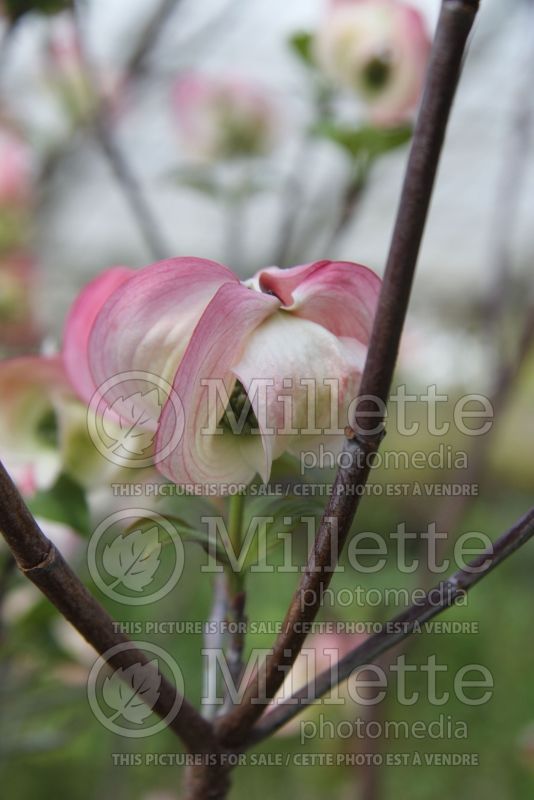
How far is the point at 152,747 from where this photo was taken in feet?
3.88

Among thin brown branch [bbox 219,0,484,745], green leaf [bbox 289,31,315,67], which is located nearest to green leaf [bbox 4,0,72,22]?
green leaf [bbox 289,31,315,67]

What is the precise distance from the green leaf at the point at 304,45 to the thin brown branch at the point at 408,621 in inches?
15.7

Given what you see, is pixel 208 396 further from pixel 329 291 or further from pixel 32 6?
pixel 32 6

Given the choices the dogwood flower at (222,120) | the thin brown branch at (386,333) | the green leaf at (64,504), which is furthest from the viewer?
the dogwood flower at (222,120)

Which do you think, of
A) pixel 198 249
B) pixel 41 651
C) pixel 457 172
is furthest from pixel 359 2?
pixel 198 249

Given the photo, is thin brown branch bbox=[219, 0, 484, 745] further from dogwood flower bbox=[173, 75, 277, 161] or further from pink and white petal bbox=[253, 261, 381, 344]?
dogwood flower bbox=[173, 75, 277, 161]

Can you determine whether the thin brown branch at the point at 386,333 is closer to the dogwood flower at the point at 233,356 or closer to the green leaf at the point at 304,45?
the dogwood flower at the point at 233,356

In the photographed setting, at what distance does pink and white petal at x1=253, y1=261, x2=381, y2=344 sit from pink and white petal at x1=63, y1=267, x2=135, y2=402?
55 millimetres

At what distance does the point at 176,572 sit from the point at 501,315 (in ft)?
1.45

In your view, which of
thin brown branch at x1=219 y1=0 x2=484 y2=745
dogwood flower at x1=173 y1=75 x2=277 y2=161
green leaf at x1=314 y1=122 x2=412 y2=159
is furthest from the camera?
dogwood flower at x1=173 y1=75 x2=277 y2=161

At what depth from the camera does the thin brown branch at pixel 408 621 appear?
0.19 m

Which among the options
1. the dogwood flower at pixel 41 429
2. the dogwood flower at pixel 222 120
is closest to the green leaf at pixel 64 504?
the dogwood flower at pixel 41 429

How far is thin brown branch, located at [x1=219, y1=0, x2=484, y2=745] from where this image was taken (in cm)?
15

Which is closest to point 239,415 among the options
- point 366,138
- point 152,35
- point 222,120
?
point 366,138
